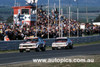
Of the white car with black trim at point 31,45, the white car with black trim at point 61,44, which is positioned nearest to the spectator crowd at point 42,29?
the white car with black trim at point 31,45

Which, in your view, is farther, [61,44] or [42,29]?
[42,29]

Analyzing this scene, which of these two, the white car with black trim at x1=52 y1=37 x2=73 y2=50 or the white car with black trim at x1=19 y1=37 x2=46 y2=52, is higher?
the white car with black trim at x1=19 y1=37 x2=46 y2=52

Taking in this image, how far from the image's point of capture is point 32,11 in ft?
186

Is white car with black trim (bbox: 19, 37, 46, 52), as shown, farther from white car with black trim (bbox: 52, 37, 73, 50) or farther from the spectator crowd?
the spectator crowd

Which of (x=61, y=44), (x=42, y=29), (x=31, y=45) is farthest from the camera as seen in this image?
(x=42, y=29)

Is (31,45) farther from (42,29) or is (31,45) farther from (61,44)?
(42,29)

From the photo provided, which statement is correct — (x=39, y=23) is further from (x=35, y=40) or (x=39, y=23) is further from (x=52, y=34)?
(x=35, y=40)

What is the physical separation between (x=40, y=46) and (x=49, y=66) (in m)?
16.7

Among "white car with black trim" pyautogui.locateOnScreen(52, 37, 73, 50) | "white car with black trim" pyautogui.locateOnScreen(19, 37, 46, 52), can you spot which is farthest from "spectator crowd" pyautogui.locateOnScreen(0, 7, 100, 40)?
"white car with black trim" pyautogui.locateOnScreen(52, 37, 73, 50)

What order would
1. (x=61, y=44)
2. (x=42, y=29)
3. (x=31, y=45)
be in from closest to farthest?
(x=31, y=45)
(x=61, y=44)
(x=42, y=29)

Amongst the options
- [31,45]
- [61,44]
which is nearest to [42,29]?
[61,44]

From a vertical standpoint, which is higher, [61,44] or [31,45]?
[31,45]

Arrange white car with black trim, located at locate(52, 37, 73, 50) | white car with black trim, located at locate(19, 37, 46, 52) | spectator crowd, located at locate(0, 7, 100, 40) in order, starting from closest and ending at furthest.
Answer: white car with black trim, located at locate(19, 37, 46, 52)
white car with black trim, located at locate(52, 37, 73, 50)
spectator crowd, located at locate(0, 7, 100, 40)

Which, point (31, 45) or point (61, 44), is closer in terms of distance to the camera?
point (31, 45)
